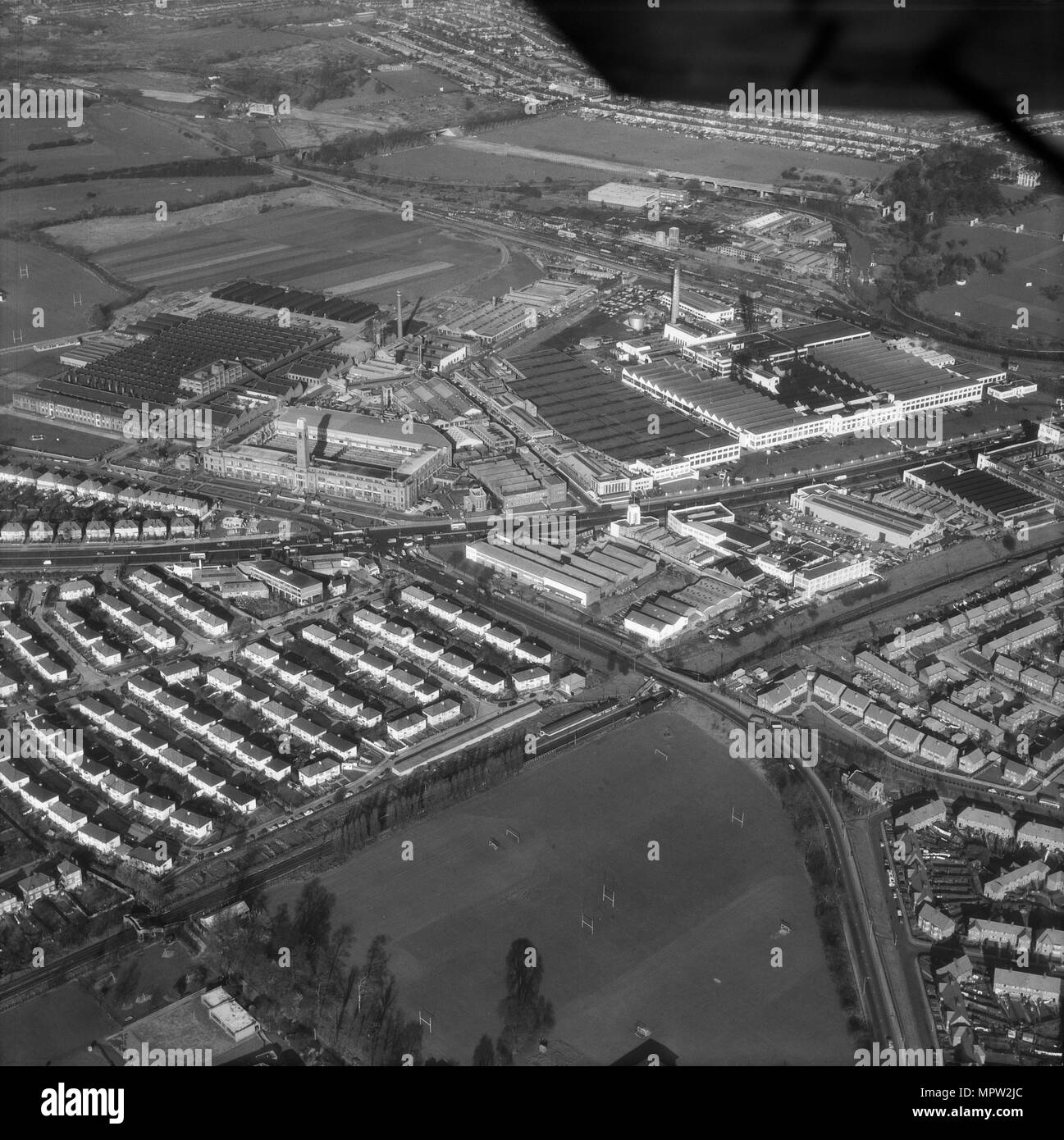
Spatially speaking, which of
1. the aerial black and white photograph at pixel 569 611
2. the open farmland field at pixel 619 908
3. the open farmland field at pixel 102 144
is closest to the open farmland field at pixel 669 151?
the aerial black and white photograph at pixel 569 611

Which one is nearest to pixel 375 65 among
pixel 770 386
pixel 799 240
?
pixel 799 240

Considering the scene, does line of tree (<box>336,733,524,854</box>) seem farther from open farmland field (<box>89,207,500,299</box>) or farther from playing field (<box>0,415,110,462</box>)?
open farmland field (<box>89,207,500,299</box>)

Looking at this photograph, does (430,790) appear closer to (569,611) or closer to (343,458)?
(569,611)

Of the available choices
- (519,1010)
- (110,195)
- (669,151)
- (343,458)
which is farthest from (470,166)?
(519,1010)

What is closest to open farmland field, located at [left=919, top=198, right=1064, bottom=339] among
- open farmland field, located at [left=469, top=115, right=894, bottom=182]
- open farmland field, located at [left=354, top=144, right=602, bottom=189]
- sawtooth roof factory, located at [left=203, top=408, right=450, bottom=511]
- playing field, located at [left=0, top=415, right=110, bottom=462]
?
open farmland field, located at [left=469, top=115, right=894, bottom=182]

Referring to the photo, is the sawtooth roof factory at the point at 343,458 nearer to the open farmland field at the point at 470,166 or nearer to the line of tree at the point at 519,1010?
the line of tree at the point at 519,1010
